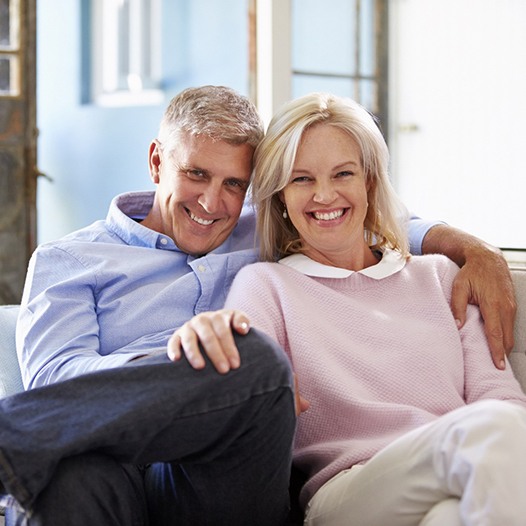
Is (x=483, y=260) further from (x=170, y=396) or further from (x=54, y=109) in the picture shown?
(x=54, y=109)

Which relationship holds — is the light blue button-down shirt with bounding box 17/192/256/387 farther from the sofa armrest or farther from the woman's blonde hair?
the sofa armrest

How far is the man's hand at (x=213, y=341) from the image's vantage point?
1.25 m

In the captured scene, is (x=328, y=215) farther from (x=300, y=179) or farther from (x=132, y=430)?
(x=132, y=430)

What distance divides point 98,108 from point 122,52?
411mm

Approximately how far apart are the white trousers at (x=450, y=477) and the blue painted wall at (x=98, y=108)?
3.27 metres

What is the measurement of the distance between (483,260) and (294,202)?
41cm

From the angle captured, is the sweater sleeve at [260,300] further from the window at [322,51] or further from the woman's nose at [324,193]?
the window at [322,51]

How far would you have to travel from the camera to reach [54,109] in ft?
18.4

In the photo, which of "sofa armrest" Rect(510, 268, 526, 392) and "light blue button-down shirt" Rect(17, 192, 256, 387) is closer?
"light blue button-down shirt" Rect(17, 192, 256, 387)

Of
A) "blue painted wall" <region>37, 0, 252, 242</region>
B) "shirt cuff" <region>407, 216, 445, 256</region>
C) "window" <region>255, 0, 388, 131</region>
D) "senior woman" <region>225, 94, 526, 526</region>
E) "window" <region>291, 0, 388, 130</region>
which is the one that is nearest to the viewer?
"senior woman" <region>225, 94, 526, 526</region>

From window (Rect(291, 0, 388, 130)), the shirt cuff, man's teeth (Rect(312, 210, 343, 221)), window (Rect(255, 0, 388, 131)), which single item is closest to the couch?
the shirt cuff

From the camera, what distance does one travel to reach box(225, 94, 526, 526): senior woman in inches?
61.3

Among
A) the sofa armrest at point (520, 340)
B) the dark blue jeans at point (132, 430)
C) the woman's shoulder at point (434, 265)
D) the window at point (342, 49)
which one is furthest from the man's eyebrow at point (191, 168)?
the window at point (342, 49)

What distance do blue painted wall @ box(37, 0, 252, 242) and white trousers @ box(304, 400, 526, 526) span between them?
327 centimetres
